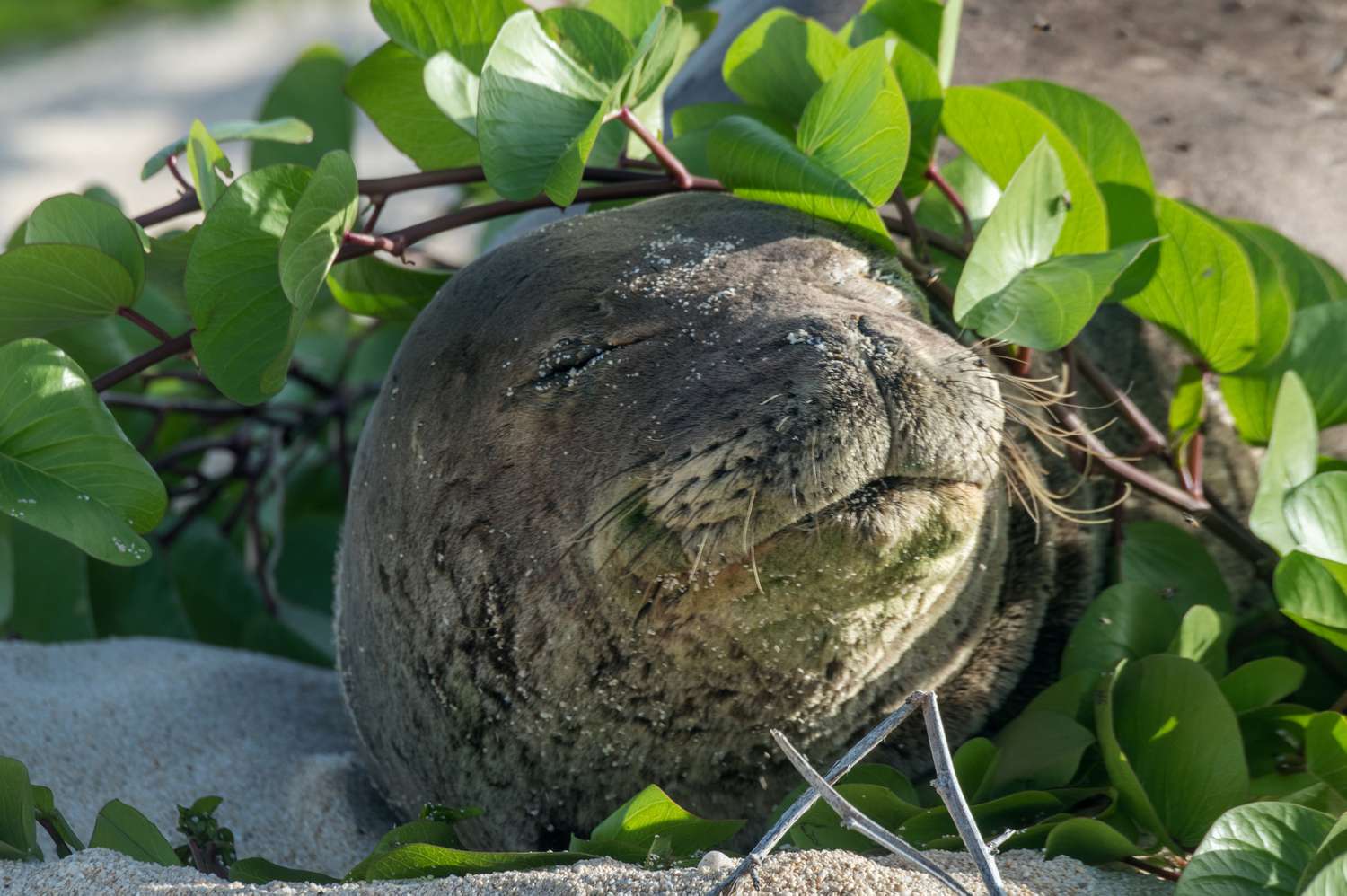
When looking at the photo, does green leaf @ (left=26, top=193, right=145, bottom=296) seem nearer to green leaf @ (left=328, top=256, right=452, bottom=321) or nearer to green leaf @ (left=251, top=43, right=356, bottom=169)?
green leaf @ (left=328, top=256, right=452, bottom=321)

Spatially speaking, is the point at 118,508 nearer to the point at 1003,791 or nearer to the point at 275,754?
the point at 275,754

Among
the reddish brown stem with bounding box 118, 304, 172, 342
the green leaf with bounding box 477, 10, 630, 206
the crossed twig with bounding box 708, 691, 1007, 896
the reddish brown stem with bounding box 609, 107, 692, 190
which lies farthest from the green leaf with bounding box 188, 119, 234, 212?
the crossed twig with bounding box 708, 691, 1007, 896

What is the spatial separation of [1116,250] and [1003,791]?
78 centimetres

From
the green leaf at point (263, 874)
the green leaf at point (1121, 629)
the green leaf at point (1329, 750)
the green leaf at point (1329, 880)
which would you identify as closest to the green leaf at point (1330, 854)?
the green leaf at point (1329, 880)

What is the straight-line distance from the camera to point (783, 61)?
89.7 inches

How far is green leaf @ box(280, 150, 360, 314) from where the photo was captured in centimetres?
186

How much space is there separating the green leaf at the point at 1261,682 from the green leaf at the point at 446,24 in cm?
144

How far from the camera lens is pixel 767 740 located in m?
2.01

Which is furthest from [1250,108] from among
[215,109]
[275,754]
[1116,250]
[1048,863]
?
[215,109]

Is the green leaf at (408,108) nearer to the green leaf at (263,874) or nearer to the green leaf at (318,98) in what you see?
the green leaf at (318,98)

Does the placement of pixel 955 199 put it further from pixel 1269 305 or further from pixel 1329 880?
pixel 1329 880

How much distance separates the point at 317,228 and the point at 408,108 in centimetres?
50

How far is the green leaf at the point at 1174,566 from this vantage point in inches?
87.1

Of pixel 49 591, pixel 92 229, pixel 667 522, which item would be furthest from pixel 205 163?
pixel 49 591
